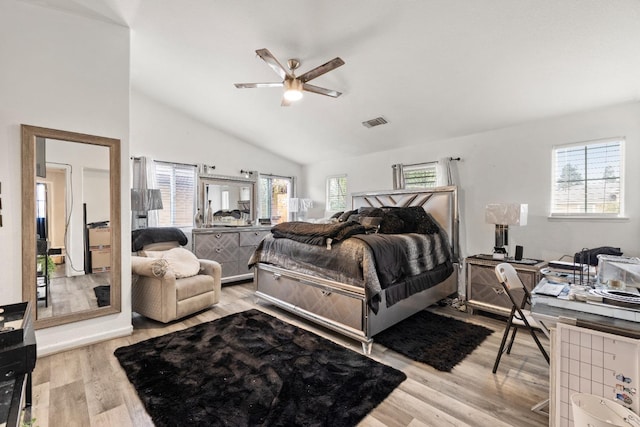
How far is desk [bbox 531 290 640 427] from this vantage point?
1.33 metres

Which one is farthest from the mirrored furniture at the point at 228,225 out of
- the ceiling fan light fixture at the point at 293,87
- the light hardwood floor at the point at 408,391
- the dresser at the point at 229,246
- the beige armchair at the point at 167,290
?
the ceiling fan light fixture at the point at 293,87

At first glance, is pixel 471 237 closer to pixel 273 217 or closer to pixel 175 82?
pixel 273 217

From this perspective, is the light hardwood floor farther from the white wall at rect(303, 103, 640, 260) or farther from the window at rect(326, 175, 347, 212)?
the window at rect(326, 175, 347, 212)

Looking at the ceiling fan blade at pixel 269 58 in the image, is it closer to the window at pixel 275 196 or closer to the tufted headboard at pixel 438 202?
the tufted headboard at pixel 438 202

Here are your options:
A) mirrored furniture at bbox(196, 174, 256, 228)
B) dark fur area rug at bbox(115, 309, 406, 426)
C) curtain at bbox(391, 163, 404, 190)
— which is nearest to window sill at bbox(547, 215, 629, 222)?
curtain at bbox(391, 163, 404, 190)

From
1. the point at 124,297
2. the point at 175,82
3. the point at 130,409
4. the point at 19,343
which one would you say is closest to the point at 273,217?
the point at 175,82

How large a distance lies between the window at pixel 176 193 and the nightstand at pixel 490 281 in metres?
4.78

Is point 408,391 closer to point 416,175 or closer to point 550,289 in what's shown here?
point 550,289

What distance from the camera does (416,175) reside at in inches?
190

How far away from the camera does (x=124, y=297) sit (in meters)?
2.98

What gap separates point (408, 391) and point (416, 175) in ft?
11.6

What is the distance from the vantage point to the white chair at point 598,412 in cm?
118

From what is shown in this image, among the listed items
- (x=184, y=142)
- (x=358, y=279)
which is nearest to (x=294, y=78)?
(x=358, y=279)

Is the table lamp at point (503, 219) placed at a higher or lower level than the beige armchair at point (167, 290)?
higher
